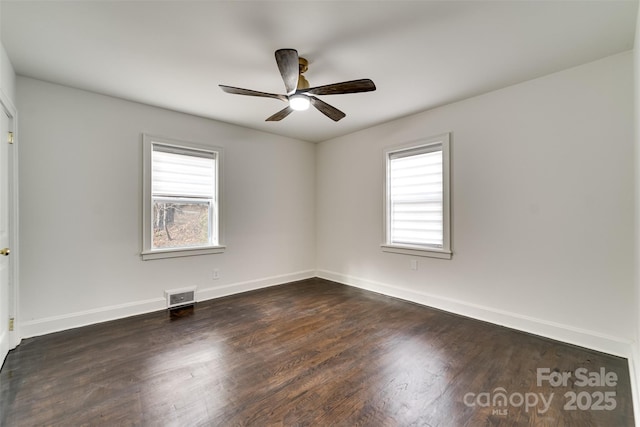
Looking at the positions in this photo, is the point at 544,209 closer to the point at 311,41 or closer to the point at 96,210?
the point at 311,41

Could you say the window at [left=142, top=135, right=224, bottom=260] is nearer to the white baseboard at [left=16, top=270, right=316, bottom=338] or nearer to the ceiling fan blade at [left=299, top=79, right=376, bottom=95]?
the white baseboard at [left=16, top=270, right=316, bottom=338]

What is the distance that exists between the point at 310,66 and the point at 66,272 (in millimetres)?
3220

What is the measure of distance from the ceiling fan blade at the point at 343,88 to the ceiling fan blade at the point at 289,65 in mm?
179

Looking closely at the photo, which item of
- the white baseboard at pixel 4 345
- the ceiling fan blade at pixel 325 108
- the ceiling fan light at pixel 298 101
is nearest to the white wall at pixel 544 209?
the ceiling fan blade at pixel 325 108

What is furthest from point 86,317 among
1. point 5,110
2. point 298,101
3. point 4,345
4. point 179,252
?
point 298,101

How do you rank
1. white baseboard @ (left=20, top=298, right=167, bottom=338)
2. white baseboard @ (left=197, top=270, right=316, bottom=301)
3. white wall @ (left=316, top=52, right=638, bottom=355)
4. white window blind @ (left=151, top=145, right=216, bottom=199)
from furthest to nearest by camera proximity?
white baseboard @ (left=197, top=270, right=316, bottom=301)
white window blind @ (left=151, top=145, right=216, bottom=199)
white baseboard @ (left=20, top=298, right=167, bottom=338)
white wall @ (left=316, top=52, right=638, bottom=355)

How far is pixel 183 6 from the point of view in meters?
1.84

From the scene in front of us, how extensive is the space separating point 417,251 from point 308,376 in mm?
2278

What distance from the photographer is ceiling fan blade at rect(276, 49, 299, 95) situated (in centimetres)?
188

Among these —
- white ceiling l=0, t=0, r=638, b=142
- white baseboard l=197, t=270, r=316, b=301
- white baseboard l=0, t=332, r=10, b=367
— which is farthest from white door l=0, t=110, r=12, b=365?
white baseboard l=197, t=270, r=316, b=301

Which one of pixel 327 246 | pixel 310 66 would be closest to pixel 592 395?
pixel 310 66

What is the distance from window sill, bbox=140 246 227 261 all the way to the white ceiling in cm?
184

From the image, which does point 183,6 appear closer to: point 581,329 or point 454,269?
point 454,269

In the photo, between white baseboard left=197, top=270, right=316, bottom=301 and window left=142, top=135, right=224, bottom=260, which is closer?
window left=142, top=135, right=224, bottom=260
